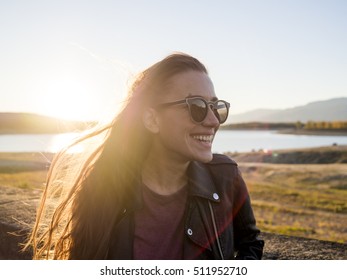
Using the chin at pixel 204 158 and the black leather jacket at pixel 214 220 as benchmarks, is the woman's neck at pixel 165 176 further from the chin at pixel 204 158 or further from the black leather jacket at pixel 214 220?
the chin at pixel 204 158

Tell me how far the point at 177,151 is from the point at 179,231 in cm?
48

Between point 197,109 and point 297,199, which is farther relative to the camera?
point 297,199

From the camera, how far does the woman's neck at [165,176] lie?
2.56 meters

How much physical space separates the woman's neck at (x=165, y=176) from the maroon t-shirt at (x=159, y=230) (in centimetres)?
12

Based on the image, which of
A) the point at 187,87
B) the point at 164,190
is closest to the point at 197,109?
the point at 187,87

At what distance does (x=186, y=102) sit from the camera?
2.40 meters

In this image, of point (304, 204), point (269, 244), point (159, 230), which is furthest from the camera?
point (304, 204)

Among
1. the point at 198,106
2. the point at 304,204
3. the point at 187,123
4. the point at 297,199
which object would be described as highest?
the point at 198,106

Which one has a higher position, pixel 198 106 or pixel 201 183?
pixel 198 106

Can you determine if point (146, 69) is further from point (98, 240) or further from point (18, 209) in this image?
point (18, 209)

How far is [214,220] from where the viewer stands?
2.39m

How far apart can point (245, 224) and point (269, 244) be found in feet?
3.04

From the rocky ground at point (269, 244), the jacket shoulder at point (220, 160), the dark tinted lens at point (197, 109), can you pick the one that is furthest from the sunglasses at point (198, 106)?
the rocky ground at point (269, 244)

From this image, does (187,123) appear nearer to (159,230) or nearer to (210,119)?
(210,119)
